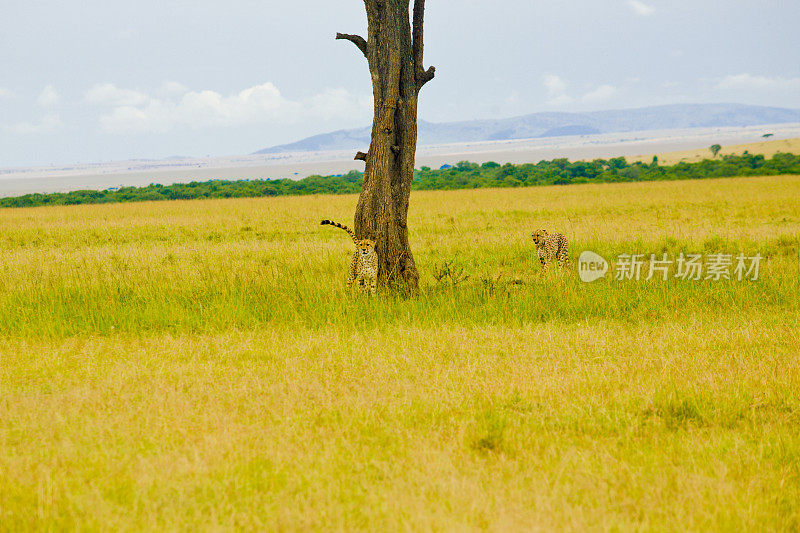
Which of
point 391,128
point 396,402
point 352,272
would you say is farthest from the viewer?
point 352,272

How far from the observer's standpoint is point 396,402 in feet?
17.6

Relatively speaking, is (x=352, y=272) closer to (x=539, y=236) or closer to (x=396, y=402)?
(x=539, y=236)

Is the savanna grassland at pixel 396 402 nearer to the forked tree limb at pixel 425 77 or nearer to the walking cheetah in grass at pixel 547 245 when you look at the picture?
the walking cheetah in grass at pixel 547 245

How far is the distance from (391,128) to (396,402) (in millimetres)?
5285

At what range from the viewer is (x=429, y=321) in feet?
27.5

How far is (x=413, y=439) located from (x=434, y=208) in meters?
25.9

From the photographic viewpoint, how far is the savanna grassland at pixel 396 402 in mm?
3723

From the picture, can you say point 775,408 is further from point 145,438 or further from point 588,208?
point 588,208

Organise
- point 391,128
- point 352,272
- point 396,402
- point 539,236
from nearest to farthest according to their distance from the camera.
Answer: point 396,402, point 391,128, point 352,272, point 539,236

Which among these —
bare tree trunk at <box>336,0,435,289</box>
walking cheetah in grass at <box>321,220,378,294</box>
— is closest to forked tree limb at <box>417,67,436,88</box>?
bare tree trunk at <box>336,0,435,289</box>

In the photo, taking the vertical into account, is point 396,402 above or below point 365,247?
below

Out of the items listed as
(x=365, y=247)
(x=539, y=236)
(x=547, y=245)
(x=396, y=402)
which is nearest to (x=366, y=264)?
(x=365, y=247)

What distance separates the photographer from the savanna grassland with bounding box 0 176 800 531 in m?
3.72

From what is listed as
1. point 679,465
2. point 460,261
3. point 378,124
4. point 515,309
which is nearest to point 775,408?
point 679,465
